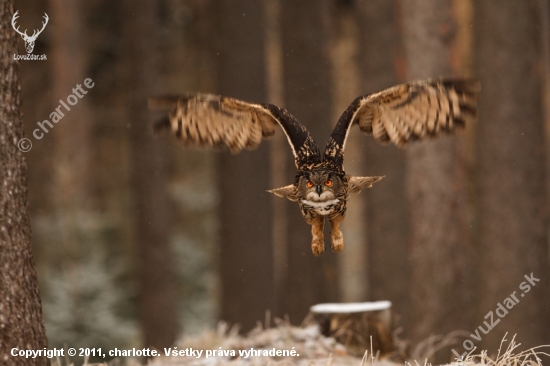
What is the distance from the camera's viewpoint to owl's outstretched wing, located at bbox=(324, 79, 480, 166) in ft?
15.7

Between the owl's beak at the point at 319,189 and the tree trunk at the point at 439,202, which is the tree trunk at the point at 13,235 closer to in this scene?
the owl's beak at the point at 319,189

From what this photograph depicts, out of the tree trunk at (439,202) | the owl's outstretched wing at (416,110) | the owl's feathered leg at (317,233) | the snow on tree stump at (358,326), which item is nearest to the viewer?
the owl's feathered leg at (317,233)

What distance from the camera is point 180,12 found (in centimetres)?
1841

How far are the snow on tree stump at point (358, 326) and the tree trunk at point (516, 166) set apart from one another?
2.54m

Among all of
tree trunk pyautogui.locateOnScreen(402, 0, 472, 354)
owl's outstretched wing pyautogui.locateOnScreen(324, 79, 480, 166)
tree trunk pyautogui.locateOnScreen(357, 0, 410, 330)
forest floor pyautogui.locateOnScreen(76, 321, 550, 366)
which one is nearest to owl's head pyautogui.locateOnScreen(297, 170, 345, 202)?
owl's outstretched wing pyautogui.locateOnScreen(324, 79, 480, 166)

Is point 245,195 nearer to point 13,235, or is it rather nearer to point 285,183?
point 285,183

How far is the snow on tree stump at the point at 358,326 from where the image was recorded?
20.8 ft

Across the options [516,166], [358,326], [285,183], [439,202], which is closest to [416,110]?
[358,326]

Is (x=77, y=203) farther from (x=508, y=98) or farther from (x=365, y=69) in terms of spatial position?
(x=508, y=98)

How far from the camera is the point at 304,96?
413 inches

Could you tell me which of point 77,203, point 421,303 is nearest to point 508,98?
point 421,303

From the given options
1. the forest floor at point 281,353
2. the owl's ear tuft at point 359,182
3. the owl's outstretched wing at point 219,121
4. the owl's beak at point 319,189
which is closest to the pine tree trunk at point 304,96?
the forest floor at point 281,353

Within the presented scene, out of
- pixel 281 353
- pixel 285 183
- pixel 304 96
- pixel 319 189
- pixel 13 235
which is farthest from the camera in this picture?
pixel 285 183

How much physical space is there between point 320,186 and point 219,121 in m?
1.42
